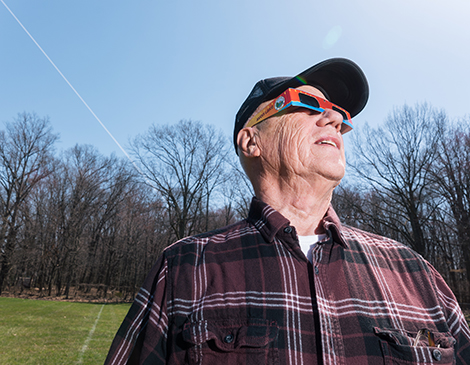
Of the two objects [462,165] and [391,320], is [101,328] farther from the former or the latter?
[462,165]

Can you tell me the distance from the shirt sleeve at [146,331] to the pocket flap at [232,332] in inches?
5.7

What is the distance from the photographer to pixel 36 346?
8406 millimetres

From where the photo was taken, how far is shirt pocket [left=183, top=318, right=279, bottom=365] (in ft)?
3.97

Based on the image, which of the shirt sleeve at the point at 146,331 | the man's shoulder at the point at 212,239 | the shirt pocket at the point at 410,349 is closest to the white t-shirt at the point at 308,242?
the man's shoulder at the point at 212,239

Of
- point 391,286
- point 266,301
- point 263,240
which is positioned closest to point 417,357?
point 391,286

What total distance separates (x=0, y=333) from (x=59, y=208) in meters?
26.4

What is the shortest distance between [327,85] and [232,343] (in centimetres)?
186

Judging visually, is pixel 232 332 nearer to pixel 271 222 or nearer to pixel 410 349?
pixel 271 222

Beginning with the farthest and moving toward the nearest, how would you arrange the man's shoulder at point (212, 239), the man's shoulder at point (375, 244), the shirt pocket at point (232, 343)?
the man's shoulder at point (375, 244)
the man's shoulder at point (212, 239)
the shirt pocket at point (232, 343)

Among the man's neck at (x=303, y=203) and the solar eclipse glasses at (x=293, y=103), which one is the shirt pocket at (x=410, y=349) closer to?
the man's neck at (x=303, y=203)

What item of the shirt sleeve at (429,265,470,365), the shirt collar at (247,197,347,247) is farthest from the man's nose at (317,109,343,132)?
the shirt sleeve at (429,265,470,365)

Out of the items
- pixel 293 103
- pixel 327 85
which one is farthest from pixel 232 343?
pixel 327 85

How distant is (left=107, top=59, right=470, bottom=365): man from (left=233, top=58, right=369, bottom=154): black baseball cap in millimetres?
174

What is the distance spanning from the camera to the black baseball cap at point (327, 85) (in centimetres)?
205
